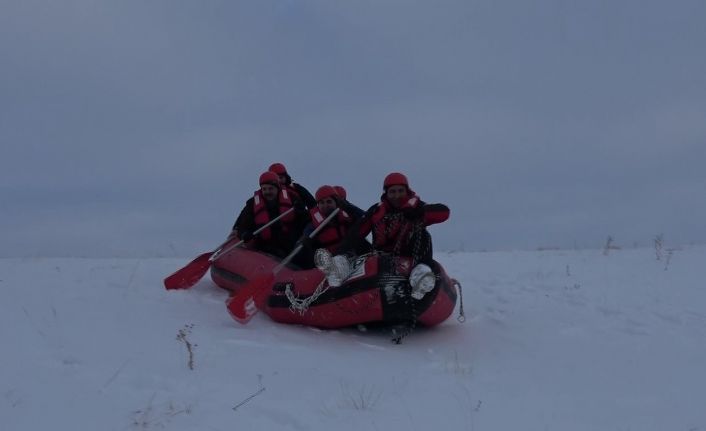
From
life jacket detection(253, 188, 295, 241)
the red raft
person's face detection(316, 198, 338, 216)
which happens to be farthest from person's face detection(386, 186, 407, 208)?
life jacket detection(253, 188, 295, 241)

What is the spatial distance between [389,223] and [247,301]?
1.54m

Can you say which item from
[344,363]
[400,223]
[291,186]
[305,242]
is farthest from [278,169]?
[344,363]

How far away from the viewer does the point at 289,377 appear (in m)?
4.18

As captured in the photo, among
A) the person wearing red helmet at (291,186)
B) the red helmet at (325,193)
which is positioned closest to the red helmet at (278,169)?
the person wearing red helmet at (291,186)

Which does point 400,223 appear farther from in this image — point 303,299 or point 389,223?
point 303,299

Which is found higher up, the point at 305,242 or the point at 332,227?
the point at 332,227

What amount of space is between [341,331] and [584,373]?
83.4 inches

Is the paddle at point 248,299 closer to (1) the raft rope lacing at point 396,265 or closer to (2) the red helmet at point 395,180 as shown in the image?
(1) the raft rope lacing at point 396,265

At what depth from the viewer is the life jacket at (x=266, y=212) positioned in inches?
319

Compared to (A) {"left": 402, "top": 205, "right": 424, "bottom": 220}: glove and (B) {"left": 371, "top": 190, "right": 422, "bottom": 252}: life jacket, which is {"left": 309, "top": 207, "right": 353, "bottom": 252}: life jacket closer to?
(B) {"left": 371, "top": 190, "right": 422, "bottom": 252}: life jacket

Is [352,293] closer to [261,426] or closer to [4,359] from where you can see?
[261,426]

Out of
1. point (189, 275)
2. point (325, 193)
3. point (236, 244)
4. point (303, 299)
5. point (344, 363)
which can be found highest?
point (325, 193)

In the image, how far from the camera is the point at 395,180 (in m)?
6.21

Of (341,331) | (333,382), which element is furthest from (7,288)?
(333,382)
